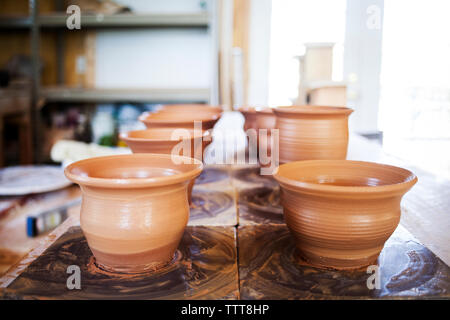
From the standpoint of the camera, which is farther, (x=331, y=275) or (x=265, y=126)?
(x=265, y=126)

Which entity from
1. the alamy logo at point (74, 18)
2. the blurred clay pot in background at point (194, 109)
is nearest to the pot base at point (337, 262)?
the blurred clay pot in background at point (194, 109)

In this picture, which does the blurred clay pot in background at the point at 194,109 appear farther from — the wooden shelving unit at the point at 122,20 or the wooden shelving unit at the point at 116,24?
the wooden shelving unit at the point at 122,20

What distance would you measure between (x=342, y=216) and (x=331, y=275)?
4.5 inches

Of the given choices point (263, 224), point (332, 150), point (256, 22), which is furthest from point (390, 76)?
point (263, 224)

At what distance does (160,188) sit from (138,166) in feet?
0.66

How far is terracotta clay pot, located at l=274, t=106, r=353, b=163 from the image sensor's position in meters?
1.09

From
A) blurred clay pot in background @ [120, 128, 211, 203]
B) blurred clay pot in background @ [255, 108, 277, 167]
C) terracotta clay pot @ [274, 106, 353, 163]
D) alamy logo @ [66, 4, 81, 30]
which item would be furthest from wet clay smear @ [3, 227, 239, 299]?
alamy logo @ [66, 4, 81, 30]

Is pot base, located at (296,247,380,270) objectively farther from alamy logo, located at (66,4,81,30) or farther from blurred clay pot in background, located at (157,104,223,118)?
alamy logo, located at (66,4,81,30)

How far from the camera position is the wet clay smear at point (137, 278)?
2.26ft

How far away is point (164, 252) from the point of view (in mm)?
769

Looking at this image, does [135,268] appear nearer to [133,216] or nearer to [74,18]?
[133,216]

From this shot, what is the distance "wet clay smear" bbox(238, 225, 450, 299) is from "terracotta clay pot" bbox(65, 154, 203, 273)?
164 millimetres

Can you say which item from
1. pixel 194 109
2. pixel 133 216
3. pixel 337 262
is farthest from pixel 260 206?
pixel 194 109

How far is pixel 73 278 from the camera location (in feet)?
2.41
